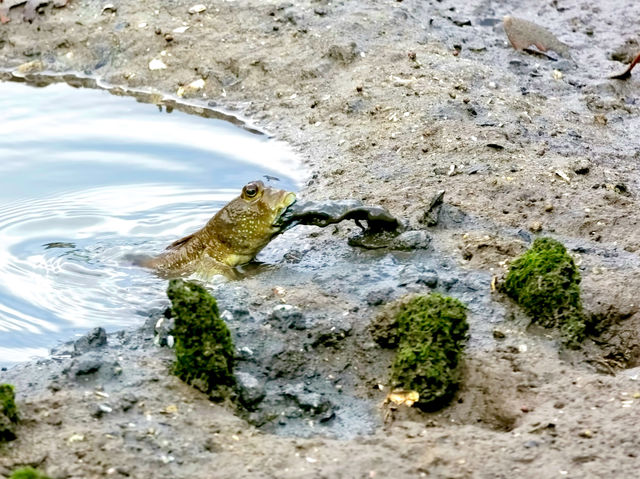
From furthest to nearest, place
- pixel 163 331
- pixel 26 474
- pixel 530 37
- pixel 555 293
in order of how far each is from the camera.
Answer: pixel 530 37 → pixel 555 293 → pixel 163 331 → pixel 26 474

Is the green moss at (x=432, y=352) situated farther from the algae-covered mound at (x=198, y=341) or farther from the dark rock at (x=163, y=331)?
the dark rock at (x=163, y=331)

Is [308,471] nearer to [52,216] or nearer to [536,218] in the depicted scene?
[536,218]

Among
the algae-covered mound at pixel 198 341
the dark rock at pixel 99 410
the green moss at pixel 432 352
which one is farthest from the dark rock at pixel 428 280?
the dark rock at pixel 99 410

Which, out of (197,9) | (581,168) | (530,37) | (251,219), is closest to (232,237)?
(251,219)

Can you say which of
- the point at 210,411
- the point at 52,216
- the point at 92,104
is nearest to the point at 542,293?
the point at 210,411

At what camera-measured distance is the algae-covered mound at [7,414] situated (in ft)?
11.6

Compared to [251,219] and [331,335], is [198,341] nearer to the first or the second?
[331,335]

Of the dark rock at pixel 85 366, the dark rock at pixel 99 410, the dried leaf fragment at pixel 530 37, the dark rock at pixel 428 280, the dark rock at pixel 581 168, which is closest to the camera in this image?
the dark rock at pixel 99 410

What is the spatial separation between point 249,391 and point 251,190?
1.62 metres

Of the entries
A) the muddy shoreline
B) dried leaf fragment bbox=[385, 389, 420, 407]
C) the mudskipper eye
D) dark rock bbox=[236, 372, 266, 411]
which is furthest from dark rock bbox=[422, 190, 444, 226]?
dark rock bbox=[236, 372, 266, 411]

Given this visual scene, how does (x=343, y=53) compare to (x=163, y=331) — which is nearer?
(x=163, y=331)

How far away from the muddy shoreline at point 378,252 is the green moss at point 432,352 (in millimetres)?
85

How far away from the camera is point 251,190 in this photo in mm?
5453

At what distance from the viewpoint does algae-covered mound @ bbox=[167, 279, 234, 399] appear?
3.99 m
